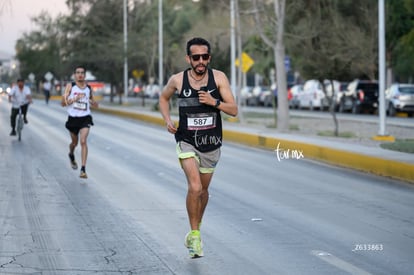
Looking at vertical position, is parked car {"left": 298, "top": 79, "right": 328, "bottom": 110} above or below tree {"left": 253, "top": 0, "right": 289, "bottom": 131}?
below

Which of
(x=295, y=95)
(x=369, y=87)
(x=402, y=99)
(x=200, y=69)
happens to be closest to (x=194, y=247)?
(x=200, y=69)

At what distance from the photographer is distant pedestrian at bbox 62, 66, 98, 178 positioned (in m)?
16.8

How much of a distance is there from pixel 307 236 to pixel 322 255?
4.00ft

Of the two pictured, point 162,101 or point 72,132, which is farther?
point 72,132

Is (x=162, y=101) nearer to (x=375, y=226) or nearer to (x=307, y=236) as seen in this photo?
(x=307, y=236)

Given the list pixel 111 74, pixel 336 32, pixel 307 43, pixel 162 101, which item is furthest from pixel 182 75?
pixel 111 74

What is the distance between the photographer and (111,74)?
68.8 m

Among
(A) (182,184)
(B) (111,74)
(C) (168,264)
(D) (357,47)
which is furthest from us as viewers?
(B) (111,74)

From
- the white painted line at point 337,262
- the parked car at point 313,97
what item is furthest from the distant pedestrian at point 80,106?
the parked car at point 313,97

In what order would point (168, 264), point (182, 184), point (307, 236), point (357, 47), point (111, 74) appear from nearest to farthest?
1. point (168, 264)
2. point (307, 236)
3. point (182, 184)
4. point (357, 47)
5. point (111, 74)

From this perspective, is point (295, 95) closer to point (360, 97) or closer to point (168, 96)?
point (360, 97)

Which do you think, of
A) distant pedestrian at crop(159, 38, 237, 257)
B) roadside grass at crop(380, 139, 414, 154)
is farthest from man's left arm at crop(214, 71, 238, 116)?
roadside grass at crop(380, 139, 414, 154)

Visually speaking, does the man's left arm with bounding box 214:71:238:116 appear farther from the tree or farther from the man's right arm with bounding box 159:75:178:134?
the tree

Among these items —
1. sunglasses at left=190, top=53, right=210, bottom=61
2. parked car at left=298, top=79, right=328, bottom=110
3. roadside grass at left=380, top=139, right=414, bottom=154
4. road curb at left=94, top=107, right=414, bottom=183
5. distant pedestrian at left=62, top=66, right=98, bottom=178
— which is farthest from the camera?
parked car at left=298, top=79, right=328, bottom=110
